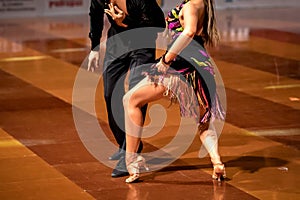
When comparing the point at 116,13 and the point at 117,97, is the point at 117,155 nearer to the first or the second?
the point at 117,97

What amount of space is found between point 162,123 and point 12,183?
2495 millimetres

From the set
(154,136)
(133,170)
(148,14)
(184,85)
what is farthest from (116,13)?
(154,136)

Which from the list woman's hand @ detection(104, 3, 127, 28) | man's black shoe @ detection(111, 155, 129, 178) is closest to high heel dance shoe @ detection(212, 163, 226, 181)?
man's black shoe @ detection(111, 155, 129, 178)

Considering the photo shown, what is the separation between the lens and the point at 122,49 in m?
7.18

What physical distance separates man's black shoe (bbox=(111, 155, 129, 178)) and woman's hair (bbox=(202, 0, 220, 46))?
1276 mm

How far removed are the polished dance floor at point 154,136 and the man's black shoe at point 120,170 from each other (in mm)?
93

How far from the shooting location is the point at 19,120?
30.1 feet

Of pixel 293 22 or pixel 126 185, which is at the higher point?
pixel 126 185

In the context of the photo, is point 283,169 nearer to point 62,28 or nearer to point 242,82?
point 242,82

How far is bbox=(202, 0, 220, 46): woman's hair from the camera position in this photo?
260 inches

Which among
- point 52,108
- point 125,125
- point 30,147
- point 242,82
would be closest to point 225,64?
point 242,82

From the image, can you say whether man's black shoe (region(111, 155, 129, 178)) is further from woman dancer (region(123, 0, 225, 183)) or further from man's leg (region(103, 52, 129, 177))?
woman dancer (region(123, 0, 225, 183))

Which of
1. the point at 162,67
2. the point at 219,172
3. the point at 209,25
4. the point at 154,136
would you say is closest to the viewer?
the point at 162,67

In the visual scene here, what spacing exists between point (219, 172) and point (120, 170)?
33.4 inches
